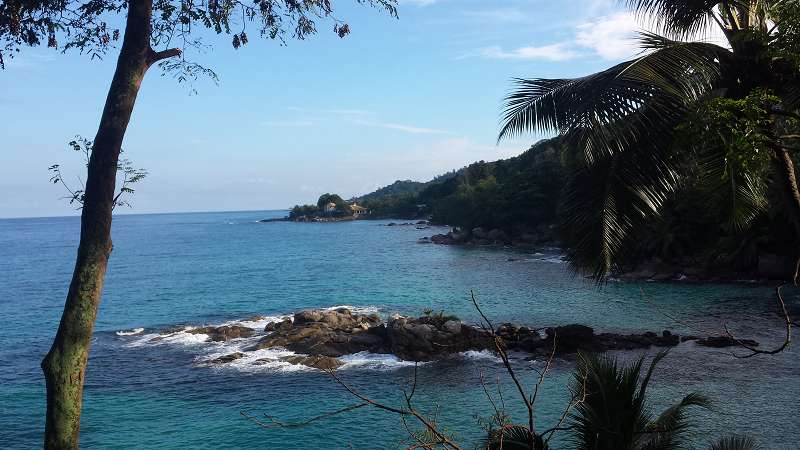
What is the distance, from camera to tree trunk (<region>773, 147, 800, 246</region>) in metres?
6.21

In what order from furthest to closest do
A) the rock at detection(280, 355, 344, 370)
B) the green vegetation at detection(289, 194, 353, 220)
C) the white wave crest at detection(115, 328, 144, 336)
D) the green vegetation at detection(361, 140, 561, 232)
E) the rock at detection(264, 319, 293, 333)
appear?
the green vegetation at detection(289, 194, 353, 220)
the green vegetation at detection(361, 140, 561, 232)
the white wave crest at detection(115, 328, 144, 336)
the rock at detection(264, 319, 293, 333)
the rock at detection(280, 355, 344, 370)

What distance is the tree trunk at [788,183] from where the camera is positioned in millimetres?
6211

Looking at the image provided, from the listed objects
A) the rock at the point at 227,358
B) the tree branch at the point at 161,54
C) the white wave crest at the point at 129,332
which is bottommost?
the white wave crest at the point at 129,332

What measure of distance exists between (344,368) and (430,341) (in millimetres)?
3594

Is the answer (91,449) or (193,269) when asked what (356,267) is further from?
(91,449)

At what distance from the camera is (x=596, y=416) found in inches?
243

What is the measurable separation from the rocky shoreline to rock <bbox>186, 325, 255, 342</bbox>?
2426 millimetres

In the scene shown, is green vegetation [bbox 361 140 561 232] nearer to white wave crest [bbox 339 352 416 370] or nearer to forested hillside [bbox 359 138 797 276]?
forested hillside [bbox 359 138 797 276]

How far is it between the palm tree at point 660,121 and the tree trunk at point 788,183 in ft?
0.04

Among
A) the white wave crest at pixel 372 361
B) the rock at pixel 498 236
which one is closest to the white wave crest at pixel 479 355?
the white wave crest at pixel 372 361

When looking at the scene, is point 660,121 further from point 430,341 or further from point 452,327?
point 452,327

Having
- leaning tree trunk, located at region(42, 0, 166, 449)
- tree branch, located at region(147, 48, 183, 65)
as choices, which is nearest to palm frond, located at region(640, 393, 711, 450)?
leaning tree trunk, located at region(42, 0, 166, 449)

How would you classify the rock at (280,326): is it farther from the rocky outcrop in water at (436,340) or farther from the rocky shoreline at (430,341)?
the rocky outcrop in water at (436,340)

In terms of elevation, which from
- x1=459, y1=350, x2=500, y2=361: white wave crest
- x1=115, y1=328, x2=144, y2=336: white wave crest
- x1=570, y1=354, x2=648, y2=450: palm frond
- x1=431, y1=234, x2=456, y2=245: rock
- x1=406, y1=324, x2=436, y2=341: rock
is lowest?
x1=115, y1=328, x2=144, y2=336: white wave crest
